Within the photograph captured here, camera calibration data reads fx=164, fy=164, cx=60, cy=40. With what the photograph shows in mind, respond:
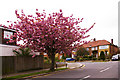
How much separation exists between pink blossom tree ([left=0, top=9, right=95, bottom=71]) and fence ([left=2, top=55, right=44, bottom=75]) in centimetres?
207

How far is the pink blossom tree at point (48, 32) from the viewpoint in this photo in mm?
16703

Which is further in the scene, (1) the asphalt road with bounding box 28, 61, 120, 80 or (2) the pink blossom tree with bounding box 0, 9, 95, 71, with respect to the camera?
(2) the pink blossom tree with bounding box 0, 9, 95, 71

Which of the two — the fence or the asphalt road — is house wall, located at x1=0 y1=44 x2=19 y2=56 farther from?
the asphalt road

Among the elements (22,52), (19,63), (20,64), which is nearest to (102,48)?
(22,52)

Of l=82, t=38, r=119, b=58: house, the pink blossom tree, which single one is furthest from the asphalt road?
l=82, t=38, r=119, b=58: house

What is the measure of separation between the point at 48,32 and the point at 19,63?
490 cm

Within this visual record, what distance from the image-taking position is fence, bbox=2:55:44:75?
1656cm

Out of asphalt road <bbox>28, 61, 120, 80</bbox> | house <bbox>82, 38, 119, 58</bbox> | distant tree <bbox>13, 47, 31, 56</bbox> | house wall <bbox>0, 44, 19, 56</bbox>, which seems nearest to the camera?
asphalt road <bbox>28, 61, 120, 80</bbox>

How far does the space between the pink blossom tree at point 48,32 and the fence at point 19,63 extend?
2.07m

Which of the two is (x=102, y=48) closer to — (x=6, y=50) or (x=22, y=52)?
(x=22, y=52)

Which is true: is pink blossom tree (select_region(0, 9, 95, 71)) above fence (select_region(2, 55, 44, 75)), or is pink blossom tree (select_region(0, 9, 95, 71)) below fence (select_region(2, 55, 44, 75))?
above

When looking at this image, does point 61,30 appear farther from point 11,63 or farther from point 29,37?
point 11,63

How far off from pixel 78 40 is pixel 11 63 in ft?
26.0

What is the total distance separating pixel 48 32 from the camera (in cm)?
1706
